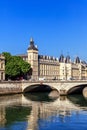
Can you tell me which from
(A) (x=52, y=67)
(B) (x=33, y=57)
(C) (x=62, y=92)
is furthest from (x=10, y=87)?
(A) (x=52, y=67)

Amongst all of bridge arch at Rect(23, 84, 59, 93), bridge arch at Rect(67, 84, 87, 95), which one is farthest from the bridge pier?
bridge arch at Rect(23, 84, 59, 93)

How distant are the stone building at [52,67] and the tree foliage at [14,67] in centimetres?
1750

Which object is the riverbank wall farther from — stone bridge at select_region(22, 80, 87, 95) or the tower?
the tower

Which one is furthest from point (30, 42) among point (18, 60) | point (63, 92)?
point (63, 92)

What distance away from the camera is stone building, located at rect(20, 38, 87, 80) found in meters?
120

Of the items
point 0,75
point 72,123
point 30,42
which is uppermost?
point 30,42

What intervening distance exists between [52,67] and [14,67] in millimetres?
44198

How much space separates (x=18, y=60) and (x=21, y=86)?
15.3m

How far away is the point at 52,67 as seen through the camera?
132875 mm

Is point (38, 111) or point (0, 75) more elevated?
point (0, 75)

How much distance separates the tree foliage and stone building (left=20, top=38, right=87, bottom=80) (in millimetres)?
17495

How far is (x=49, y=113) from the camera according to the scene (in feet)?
156

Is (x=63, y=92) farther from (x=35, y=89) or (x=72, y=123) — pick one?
(x=72, y=123)

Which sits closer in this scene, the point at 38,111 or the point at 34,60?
the point at 38,111
